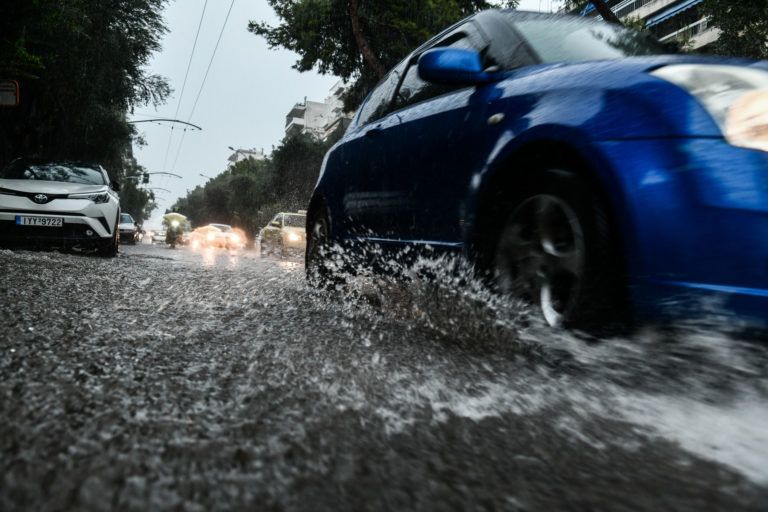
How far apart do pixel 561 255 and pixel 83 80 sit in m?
16.6

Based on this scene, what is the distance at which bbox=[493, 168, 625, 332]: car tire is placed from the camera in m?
1.95

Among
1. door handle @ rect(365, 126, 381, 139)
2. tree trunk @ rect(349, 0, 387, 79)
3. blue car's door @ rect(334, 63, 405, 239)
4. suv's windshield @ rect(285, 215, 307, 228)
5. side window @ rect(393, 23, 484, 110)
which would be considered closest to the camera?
side window @ rect(393, 23, 484, 110)

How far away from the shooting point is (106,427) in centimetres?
124

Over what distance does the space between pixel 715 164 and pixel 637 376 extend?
2.32 ft

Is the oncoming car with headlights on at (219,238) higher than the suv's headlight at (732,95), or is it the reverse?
the suv's headlight at (732,95)

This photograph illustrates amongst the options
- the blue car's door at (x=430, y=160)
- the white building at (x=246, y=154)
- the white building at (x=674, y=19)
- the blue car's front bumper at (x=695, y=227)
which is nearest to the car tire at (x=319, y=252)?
the blue car's door at (x=430, y=160)

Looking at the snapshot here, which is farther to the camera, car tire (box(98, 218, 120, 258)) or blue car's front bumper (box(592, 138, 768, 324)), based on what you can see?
car tire (box(98, 218, 120, 258))

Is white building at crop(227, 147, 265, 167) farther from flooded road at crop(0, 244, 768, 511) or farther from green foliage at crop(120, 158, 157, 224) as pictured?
flooded road at crop(0, 244, 768, 511)

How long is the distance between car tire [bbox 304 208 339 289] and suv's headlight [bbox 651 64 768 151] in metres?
2.67

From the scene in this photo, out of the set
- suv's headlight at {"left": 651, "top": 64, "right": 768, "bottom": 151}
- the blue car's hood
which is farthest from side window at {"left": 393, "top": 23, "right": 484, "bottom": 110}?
suv's headlight at {"left": 651, "top": 64, "right": 768, "bottom": 151}

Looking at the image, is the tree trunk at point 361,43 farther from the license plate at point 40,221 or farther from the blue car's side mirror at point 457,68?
the blue car's side mirror at point 457,68

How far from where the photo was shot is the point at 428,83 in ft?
10.9

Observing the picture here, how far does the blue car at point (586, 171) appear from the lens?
1.76 metres

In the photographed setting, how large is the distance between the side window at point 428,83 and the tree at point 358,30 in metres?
12.5
